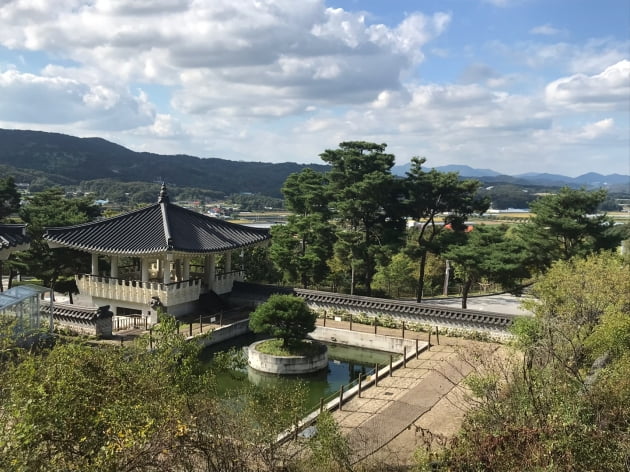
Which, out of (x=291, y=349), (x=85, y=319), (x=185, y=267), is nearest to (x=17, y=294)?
(x=85, y=319)

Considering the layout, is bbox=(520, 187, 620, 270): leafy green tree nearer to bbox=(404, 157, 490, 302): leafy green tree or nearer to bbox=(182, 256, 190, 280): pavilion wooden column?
bbox=(404, 157, 490, 302): leafy green tree

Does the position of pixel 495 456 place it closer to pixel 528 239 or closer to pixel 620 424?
pixel 620 424

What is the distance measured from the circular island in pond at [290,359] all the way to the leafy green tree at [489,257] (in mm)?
7604

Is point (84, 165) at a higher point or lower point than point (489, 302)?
higher

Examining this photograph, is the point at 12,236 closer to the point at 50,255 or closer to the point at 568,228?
the point at 50,255

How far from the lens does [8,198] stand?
115ft

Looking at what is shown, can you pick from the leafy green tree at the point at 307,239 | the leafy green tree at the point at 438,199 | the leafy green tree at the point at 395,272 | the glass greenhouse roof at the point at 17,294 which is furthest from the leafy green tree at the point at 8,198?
the leafy green tree at the point at 438,199

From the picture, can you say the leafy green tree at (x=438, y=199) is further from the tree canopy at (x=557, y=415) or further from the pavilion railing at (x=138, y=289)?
the tree canopy at (x=557, y=415)

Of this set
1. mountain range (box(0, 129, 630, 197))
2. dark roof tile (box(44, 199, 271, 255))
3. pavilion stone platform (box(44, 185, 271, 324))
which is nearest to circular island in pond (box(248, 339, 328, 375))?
pavilion stone platform (box(44, 185, 271, 324))

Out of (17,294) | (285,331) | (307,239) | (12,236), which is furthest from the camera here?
(307,239)

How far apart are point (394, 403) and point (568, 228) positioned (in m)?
14.2

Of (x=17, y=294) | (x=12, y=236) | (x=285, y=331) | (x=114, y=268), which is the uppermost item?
(x=12, y=236)

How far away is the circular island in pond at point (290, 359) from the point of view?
1695 cm

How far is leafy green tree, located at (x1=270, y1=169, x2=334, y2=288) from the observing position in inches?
1064
